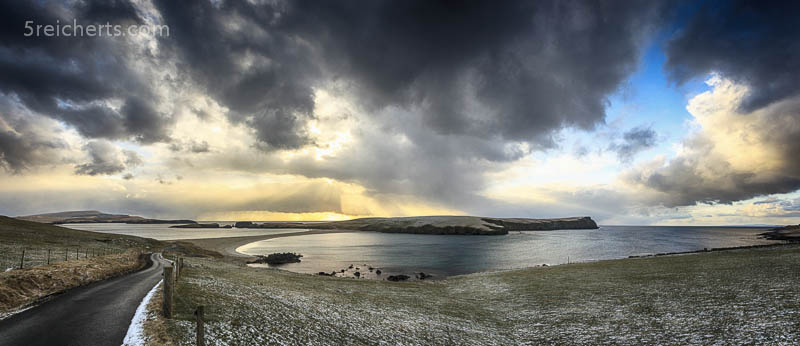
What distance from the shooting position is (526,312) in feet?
88.1

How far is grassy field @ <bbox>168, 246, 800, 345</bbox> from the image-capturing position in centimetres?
1780

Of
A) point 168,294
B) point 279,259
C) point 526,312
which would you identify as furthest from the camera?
point 279,259

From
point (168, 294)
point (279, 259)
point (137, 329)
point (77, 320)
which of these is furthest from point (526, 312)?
point (279, 259)

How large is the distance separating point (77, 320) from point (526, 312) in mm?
30116

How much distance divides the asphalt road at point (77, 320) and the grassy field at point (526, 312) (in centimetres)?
252

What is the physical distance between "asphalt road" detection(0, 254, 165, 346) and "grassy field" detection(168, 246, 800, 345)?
2.52m

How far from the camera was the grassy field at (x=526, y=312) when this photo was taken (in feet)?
58.4

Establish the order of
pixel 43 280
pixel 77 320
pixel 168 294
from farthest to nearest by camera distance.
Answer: pixel 43 280
pixel 168 294
pixel 77 320

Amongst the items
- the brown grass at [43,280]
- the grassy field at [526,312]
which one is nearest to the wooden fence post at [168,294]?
the grassy field at [526,312]

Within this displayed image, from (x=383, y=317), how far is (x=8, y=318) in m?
21.1

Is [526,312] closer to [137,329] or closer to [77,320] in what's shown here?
[137,329]

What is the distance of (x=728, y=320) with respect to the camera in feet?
65.5

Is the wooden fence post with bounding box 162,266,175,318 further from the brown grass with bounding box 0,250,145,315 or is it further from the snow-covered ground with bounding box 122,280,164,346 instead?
the brown grass with bounding box 0,250,145,315

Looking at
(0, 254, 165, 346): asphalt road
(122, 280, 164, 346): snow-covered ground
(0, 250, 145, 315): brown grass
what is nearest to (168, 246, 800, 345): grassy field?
(122, 280, 164, 346): snow-covered ground
